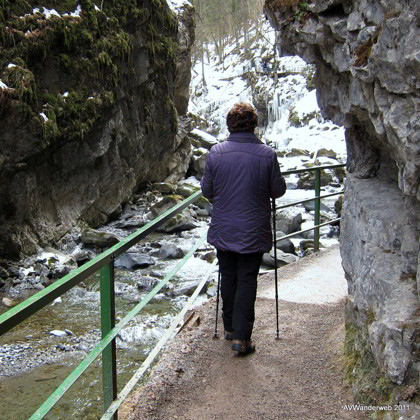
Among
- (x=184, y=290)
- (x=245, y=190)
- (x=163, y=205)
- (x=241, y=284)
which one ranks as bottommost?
(x=184, y=290)

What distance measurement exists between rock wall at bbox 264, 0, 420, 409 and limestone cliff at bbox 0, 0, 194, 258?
27.5 ft

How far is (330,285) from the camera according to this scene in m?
6.06

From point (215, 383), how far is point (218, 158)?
64.7 inches

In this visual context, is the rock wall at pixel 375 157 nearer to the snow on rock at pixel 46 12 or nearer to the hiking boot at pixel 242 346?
the hiking boot at pixel 242 346

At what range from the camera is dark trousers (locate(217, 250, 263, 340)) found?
13.1 feet

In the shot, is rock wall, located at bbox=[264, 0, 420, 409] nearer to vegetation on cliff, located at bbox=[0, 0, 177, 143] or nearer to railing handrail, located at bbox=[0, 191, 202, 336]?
railing handrail, located at bbox=[0, 191, 202, 336]

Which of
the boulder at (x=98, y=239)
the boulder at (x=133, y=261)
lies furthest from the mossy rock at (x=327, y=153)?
the boulder at (x=133, y=261)

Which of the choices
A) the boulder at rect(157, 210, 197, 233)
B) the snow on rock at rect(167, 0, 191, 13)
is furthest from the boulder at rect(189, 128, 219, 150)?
the boulder at rect(157, 210, 197, 233)

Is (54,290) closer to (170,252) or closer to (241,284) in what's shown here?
(241,284)

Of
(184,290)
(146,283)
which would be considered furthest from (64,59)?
(184,290)

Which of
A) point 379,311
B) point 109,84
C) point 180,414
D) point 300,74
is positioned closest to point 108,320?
point 180,414

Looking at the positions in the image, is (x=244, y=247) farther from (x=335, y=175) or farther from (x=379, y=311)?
(x=335, y=175)

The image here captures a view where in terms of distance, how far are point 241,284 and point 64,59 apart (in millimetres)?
10764

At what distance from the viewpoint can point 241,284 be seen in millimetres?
4012
